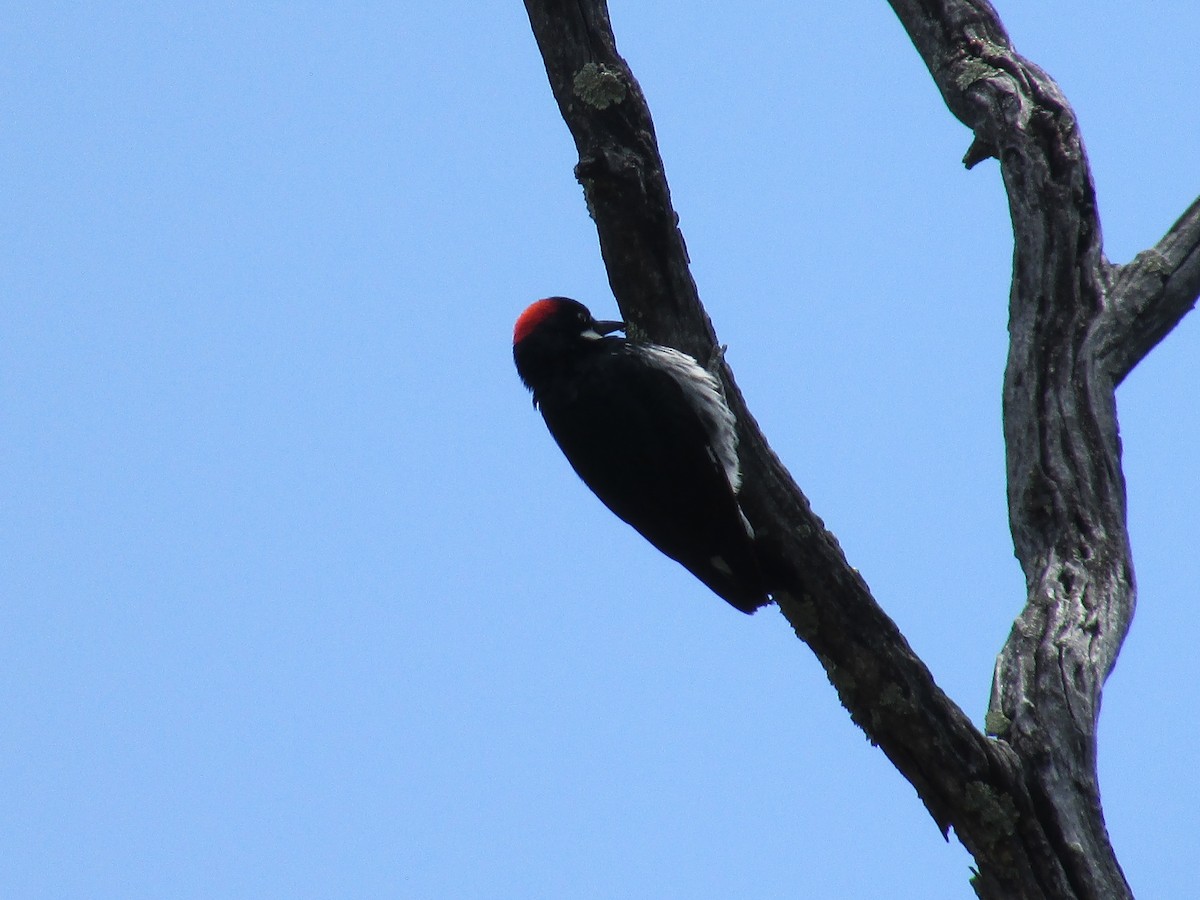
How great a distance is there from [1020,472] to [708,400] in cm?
120

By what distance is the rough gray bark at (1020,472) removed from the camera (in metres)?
3.98

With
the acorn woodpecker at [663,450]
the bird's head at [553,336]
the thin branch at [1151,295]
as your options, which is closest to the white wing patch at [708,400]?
the acorn woodpecker at [663,450]

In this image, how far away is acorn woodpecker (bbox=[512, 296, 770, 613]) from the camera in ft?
15.1

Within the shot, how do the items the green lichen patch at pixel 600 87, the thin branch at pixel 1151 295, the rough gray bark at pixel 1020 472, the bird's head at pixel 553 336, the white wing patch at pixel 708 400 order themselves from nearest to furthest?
the rough gray bark at pixel 1020 472 → the green lichen patch at pixel 600 87 → the white wing patch at pixel 708 400 → the thin branch at pixel 1151 295 → the bird's head at pixel 553 336

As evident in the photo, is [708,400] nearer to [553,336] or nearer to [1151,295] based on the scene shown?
[553,336]

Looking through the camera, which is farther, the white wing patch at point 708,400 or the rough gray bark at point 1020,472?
the white wing patch at point 708,400

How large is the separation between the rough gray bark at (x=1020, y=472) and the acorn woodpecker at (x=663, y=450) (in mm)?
220

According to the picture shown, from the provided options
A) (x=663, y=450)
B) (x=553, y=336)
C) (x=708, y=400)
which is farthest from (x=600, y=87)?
(x=553, y=336)

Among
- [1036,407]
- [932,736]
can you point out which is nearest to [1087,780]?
[932,736]

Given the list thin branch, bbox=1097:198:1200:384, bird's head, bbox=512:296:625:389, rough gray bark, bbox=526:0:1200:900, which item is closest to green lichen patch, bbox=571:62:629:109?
rough gray bark, bbox=526:0:1200:900

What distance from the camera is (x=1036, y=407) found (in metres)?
4.89

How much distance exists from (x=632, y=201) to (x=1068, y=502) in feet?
6.49

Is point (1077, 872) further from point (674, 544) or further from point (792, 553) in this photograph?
point (674, 544)

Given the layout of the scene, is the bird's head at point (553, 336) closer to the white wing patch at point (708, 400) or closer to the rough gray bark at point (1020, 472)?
the white wing patch at point (708, 400)
